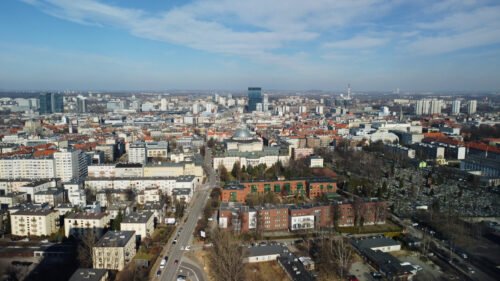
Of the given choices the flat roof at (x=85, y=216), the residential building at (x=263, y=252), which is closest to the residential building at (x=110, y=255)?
the flat roof at (x=85, y=216)

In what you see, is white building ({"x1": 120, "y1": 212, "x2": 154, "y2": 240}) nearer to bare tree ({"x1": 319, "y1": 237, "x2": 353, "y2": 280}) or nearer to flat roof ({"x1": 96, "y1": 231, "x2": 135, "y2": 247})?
flat roof ({"x1": 96, "y1": 231, "x2": 135, "y2": 247})

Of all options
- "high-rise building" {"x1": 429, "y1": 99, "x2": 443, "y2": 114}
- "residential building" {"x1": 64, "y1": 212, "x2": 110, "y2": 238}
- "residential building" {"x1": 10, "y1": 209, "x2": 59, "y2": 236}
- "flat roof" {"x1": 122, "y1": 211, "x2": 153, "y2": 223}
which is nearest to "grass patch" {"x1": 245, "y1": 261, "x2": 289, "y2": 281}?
"flat roof" {"x1": 122, "y1": 211, "x2": 153, "y2": 223}

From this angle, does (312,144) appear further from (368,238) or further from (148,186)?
(368,238)

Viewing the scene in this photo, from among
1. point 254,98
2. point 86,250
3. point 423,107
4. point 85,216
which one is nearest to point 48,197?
point 85,216

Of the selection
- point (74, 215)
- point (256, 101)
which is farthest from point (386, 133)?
point (256, 101)

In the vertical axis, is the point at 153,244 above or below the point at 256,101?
below

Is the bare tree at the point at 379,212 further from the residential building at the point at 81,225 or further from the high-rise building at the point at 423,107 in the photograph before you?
the high-rise building at the point at 423,107

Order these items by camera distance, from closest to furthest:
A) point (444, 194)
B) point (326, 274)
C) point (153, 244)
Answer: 1. point (326, 274)
2. point (153, 244)
3. point (444, 194)
